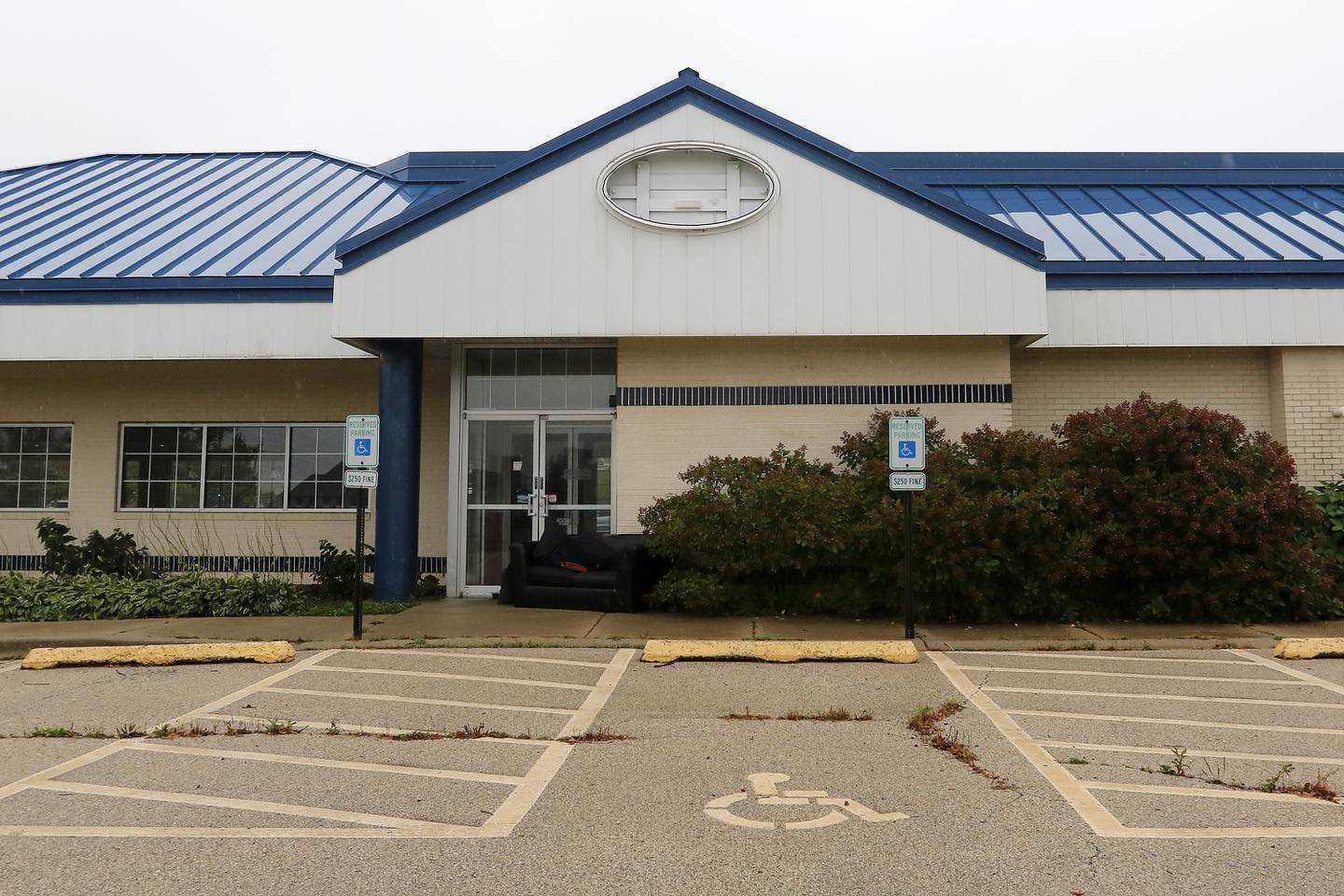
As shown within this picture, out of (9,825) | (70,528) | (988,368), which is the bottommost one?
(9,825)

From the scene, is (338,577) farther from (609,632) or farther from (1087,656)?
(1087,656)

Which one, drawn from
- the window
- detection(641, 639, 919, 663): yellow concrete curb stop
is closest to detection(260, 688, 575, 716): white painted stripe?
detection(641, 639, 919, 663): yellow concrete curb stop

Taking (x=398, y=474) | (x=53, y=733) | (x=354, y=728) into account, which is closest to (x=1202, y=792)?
(x=354, y=728)

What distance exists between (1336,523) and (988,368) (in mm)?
4259

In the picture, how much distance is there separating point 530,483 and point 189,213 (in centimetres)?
820

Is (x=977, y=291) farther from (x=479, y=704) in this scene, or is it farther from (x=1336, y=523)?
(x=479, y=704)

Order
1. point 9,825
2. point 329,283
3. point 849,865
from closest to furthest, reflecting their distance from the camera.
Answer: point 849,865 < point 9,825 < point 329,283

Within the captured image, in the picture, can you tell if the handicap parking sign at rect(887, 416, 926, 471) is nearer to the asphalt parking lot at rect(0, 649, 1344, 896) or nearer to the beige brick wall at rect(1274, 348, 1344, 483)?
the asphalt parking lot at rect(0, 649, 1344, 896)

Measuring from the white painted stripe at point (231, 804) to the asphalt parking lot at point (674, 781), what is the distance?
0.02m

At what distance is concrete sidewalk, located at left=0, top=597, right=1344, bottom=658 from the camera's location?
9578 mm

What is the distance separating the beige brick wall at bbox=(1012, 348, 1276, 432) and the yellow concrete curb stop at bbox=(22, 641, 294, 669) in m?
9.84

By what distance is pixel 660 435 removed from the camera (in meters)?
12.6

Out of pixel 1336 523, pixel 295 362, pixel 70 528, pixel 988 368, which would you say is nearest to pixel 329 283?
pixel 295 362

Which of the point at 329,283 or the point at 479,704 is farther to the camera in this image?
the point at 329,283
